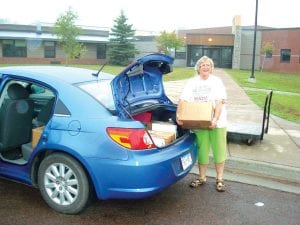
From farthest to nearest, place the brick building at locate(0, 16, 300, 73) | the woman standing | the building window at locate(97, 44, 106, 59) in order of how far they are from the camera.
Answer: the building window at locate(97, 44, 106, 59)
the brick building at locate(0, 16, 300, 73)
the woman standing

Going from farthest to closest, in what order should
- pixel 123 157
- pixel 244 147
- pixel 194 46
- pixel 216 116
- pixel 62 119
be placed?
pixel 194 46
pixel 244 147
pixel 216 116
pixel 62 119
pixel 123 157

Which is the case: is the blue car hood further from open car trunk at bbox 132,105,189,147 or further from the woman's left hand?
the woman's left hand

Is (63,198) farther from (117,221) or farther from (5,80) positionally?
(5,80)

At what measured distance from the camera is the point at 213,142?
5230mm

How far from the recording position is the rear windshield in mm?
4355

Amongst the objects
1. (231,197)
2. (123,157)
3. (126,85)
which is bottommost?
(231,197)

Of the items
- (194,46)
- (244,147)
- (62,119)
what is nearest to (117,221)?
(62,119)

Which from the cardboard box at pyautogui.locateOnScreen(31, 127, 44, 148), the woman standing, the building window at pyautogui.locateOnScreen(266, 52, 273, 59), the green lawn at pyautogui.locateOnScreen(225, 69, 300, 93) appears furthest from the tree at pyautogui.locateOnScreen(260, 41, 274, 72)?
the cardboard box at pyautogui.locateOnScreen(31, 127, 44, 148)

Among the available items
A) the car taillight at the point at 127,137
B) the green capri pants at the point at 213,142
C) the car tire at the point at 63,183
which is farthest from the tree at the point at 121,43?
the car taillight at the point at 127,137

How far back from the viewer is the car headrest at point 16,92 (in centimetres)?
488

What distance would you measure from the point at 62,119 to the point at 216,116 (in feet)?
6.00

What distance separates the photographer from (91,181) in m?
4.18

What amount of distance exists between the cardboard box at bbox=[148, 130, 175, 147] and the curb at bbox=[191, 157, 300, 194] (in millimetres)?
1446

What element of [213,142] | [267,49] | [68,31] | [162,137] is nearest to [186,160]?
[162,137]
